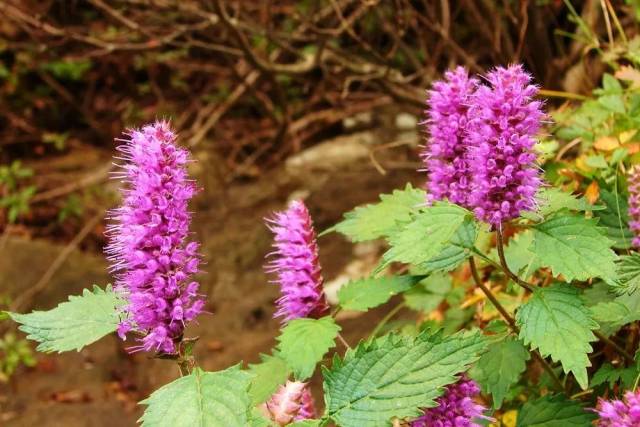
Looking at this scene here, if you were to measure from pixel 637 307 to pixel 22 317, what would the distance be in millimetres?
1338

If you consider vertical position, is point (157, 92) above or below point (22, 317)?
above

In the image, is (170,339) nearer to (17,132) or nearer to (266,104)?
(266,104)

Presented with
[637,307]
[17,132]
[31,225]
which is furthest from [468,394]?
[17,132]

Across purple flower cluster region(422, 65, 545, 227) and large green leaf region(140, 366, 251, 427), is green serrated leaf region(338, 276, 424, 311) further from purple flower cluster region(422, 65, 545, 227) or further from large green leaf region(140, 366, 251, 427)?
large green leaf region(140, 366, 251, 427)

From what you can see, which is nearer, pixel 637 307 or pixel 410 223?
pixel 410 223

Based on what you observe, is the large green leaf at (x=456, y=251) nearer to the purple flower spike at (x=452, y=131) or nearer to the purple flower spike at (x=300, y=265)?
the purple flower spike at (x=452, y=131)

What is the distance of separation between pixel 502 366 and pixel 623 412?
1.27 feet

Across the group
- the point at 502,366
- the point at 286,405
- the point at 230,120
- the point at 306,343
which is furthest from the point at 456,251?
the point at 230,120

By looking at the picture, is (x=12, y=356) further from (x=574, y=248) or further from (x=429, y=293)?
Result: (x=574, y=248)

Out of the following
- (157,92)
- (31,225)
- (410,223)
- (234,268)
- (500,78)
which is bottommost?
(410,223)

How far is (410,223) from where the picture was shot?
1.56 metres

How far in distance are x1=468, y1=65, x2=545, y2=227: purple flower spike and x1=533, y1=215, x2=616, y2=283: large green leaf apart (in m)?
0.08

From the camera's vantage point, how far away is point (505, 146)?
57.6 inches

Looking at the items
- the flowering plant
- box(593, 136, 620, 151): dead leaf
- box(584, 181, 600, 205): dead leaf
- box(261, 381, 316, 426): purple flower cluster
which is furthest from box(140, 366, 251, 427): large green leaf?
box(593, 136, 620, 151): dead leaf
